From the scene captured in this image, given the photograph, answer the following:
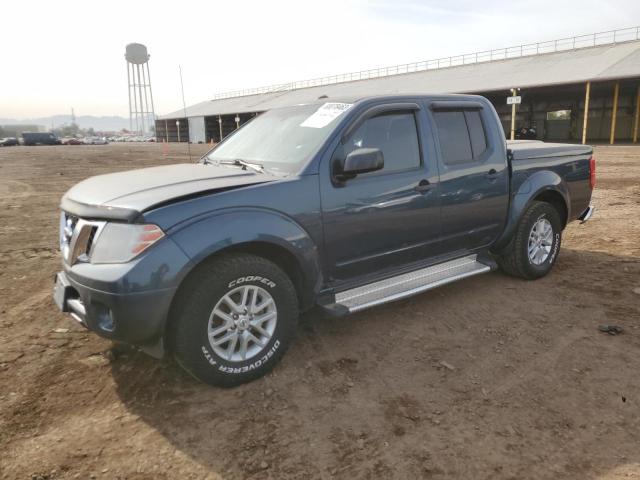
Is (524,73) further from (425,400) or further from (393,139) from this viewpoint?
(425,400)

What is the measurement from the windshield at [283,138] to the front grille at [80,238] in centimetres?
130

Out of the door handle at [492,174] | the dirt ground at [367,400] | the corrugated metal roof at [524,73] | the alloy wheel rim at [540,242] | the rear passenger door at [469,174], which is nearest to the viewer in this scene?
the dirt ground at [367,400]

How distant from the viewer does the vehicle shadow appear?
2.50 m

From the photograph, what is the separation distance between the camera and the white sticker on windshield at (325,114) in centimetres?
377

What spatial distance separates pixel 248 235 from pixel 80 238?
1.05m

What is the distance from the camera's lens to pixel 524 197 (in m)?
4.89

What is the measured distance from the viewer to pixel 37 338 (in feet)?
12.8

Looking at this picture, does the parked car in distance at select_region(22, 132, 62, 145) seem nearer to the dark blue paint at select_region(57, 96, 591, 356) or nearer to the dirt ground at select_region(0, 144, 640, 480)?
the dirt ground at select_region(0, 144, 640, 480)

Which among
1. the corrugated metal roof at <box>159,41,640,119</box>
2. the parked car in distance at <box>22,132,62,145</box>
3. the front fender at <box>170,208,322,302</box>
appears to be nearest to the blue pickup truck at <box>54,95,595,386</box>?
the front fender at <box>170,208,322,302</box>

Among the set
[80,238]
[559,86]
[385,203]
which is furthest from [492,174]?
[559,86]

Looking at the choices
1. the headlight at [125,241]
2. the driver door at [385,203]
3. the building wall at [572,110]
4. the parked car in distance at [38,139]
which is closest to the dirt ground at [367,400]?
the driver door at [385,203]

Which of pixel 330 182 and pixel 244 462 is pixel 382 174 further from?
pixel 244 462

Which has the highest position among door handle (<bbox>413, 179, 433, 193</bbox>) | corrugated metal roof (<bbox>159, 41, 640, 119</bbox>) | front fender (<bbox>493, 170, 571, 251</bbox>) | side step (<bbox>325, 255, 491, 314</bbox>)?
corrugated metal roof (<bbox>159, 41, 640, 119</bbox>)

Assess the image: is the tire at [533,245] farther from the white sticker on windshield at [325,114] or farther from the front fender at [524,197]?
the white sticker on windshield at [325,114]
